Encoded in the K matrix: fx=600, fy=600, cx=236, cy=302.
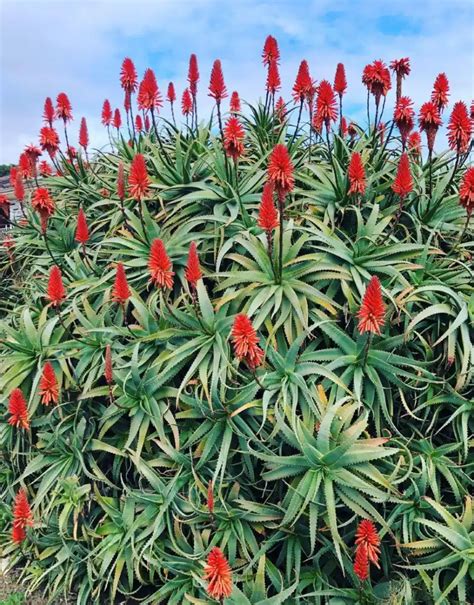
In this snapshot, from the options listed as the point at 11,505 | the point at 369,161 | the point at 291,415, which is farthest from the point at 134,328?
Result: the point at 369,161

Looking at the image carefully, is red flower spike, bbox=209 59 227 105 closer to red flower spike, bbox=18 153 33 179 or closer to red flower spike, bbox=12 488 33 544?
red flower spike, bbox=18 153 33 179

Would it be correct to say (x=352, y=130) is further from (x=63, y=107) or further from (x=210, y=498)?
(x=210, y=498)

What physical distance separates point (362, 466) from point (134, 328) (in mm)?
1512

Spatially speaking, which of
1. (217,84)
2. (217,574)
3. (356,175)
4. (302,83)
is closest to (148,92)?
(217,84)

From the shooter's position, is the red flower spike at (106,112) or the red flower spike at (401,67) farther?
the red flower spike at (106,112)

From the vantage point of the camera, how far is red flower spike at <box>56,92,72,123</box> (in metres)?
4.99

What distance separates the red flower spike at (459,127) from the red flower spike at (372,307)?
4.95 feet

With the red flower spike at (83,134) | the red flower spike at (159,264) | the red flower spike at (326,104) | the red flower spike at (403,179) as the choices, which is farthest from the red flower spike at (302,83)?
the red flower spike at (83,134)

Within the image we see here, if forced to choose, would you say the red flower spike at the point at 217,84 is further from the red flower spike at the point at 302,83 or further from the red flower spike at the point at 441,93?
the red flower spike at the point at 441,93

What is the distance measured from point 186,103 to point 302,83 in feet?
4.59

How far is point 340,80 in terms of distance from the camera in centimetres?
432

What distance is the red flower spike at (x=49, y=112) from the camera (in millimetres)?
4996

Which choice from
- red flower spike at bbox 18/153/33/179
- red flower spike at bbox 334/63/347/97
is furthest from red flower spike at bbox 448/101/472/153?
red flower spike at bbox 18/153/33/179

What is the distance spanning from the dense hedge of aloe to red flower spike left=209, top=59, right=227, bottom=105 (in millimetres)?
393
